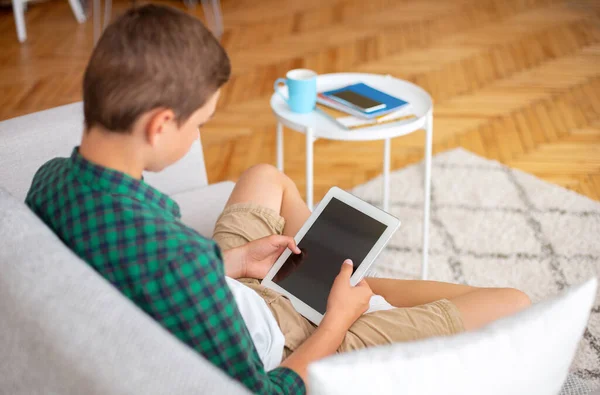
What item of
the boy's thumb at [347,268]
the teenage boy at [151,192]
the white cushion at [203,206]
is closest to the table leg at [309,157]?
the white cushion at [203,206]

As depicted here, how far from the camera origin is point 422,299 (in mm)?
1469

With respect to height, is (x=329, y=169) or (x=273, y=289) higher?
(x=273, y=289)

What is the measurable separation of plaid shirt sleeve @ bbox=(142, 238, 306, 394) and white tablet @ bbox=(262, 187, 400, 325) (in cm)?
36

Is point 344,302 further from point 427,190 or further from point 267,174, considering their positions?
point 427,190

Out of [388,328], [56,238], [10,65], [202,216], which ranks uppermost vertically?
[56,238]

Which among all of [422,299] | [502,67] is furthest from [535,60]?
[422,299]

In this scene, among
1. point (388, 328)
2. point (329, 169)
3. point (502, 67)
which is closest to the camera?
point (388, 328)

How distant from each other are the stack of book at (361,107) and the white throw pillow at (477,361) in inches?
43.0

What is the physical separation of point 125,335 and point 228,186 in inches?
44.9

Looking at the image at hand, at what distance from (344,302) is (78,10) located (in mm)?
3630

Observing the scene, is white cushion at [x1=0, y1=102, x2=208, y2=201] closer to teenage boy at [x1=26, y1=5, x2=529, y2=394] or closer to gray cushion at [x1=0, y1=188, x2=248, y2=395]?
teenage boy at [x1=26, y1=5, x2=529, y2=394]

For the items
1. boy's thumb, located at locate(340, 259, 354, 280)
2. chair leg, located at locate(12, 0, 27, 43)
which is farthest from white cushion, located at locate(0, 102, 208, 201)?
chair leg, located at locate(12, 0, 27, 43)

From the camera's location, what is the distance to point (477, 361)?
81cm

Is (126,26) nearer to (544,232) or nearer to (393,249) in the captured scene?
(393,249)
